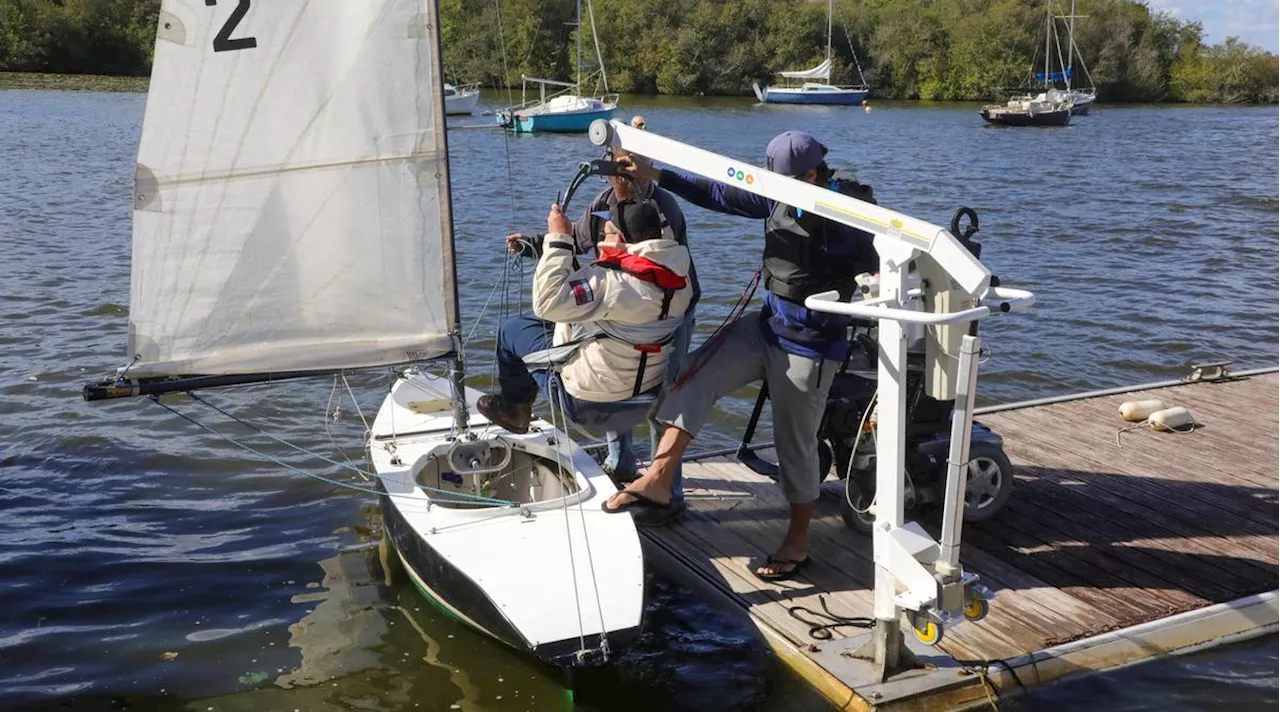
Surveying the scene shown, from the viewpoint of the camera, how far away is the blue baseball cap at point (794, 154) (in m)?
5.38

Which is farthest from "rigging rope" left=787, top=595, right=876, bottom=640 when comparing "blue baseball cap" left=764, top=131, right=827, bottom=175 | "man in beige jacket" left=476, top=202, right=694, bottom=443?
"blue baseball cap" left=764, top=131, right=827, bottom=175

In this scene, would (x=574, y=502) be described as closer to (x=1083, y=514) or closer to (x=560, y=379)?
(x=560, y=379)

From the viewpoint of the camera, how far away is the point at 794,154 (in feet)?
17.7

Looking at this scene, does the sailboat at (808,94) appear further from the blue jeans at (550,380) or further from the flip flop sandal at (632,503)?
the flip flop sandal at (632,503)

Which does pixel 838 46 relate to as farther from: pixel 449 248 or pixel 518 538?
pixel 518 538

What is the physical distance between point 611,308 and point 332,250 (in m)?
1.75

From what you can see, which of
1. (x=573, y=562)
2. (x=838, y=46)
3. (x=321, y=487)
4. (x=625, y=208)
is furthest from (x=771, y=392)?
(x=838, y=46)

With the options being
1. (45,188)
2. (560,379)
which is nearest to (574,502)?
(560,379)

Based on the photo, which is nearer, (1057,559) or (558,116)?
(1057,559)

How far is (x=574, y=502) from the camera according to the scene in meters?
6.05

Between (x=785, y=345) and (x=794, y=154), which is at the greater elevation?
(x=794, y=154)

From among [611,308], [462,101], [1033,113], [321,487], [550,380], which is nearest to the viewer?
[611,308]

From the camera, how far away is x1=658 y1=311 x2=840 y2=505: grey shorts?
562 cm

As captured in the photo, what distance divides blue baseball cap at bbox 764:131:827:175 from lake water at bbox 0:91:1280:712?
59.4 inches
